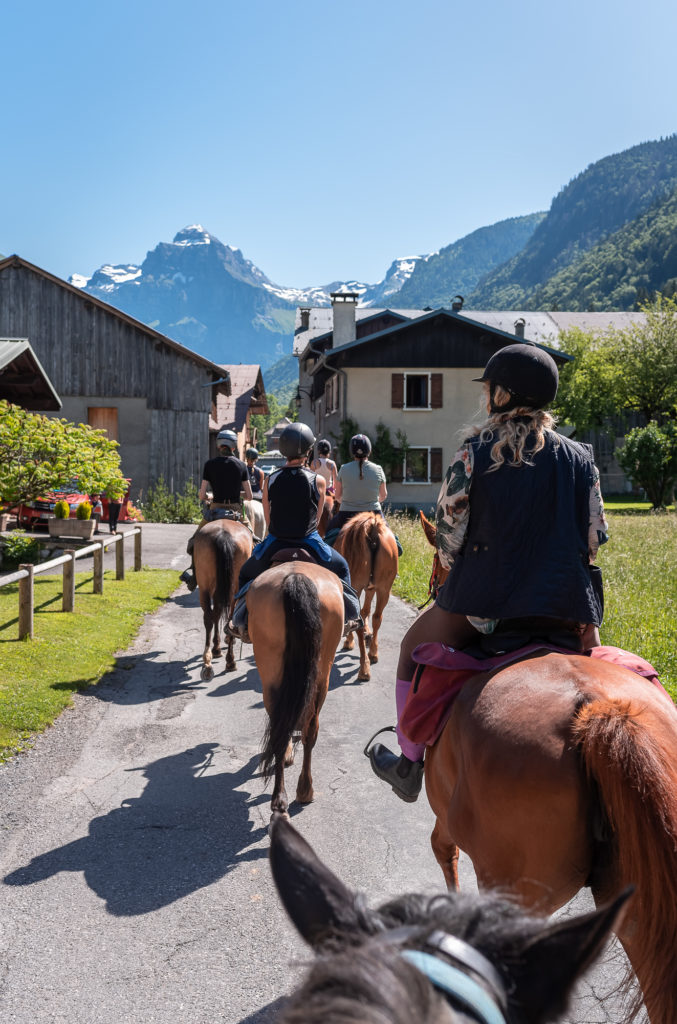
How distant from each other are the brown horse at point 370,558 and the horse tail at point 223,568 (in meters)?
1.37

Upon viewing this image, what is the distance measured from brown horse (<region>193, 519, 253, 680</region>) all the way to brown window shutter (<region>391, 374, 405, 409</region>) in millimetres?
25233

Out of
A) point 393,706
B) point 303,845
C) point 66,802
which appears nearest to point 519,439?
point 303,845

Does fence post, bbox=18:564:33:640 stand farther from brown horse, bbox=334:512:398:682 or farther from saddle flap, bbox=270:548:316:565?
saddle flap, bbox=270:548:316:565

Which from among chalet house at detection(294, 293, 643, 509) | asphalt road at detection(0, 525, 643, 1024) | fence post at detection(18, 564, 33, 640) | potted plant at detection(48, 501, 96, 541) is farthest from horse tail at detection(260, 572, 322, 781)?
chalet house at detection(294, 293, 643, 509)

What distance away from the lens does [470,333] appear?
33.3 m

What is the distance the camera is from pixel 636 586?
11.2m

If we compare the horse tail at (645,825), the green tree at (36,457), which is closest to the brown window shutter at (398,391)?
the green tree at (36,457)

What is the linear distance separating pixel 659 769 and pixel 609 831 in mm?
274

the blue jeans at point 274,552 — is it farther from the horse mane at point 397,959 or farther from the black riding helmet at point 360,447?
the horse mane at point 397,959

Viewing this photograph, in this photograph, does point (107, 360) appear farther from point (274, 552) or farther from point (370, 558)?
point (274, 552)

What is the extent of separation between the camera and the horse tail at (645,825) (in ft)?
6.14

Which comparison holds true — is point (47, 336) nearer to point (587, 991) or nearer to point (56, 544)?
point (56, 544)

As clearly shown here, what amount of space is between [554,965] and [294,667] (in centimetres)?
379

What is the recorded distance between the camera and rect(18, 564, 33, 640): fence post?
8664 mm
